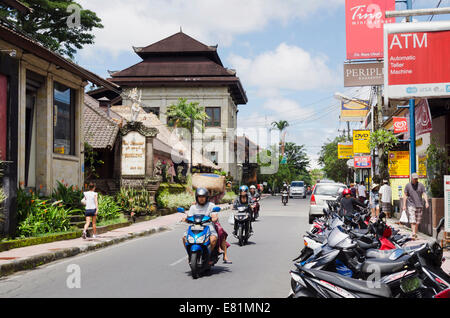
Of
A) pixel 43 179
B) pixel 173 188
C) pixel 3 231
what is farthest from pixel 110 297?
pixel 173 188

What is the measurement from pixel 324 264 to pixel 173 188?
2652cm

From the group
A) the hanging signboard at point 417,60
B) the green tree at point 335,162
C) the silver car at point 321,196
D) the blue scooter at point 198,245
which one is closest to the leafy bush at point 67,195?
the blue scooter at point 198,245

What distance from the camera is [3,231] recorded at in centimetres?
1219

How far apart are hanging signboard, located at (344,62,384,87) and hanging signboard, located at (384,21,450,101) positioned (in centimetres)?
699

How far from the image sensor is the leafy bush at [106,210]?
1856 centimetres

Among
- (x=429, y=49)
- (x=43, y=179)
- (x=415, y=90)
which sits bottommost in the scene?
(x=43, y=179)

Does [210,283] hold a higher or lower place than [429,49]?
lower

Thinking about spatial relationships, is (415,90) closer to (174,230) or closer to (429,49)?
(429,49)

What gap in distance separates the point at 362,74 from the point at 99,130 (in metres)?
13.3

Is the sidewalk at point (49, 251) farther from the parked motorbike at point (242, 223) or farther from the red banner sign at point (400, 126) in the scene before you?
the red banner sign at point (400, 126)

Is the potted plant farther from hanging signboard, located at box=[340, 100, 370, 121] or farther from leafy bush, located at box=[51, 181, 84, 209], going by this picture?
hanging signboard, located at box=[340, 100, 370, 121]

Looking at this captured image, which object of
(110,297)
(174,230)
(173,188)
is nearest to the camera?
(110,297)

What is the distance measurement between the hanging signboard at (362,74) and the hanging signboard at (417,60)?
22.9 feet

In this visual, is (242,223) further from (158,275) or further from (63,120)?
(63,120)
